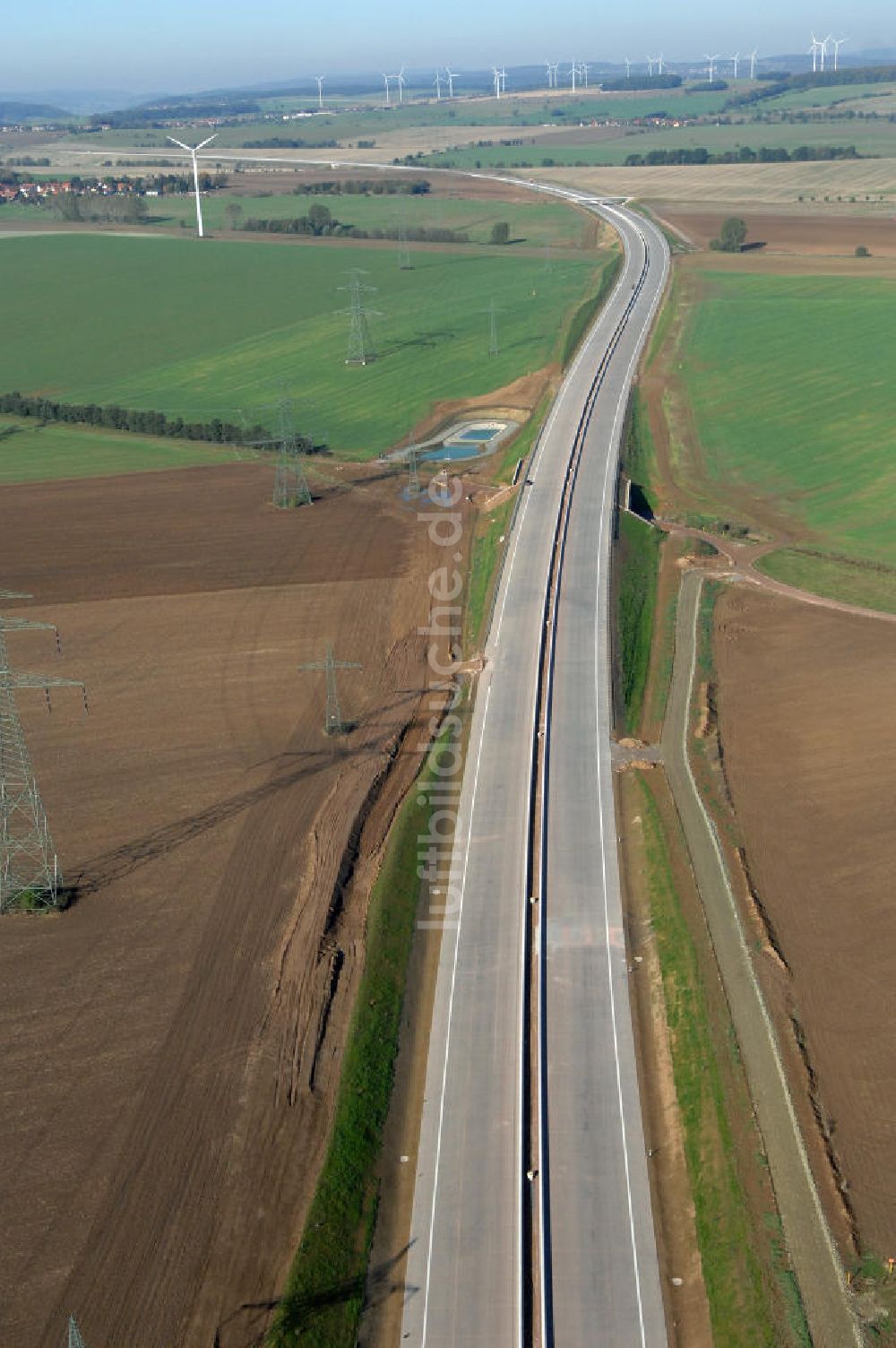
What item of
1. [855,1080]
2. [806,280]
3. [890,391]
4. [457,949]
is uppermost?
[806,280]

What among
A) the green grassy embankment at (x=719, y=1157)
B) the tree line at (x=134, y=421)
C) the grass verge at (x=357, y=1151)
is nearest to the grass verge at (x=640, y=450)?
the tree line at (x=134, y=421)

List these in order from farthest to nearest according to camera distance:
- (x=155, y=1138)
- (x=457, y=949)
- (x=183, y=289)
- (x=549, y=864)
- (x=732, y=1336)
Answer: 1. (x=183, y=289)
2. (x=549, y=864)
3. (x=457, y=949)
4. (x=155, y=1138)
5. (x=732, y=1336)

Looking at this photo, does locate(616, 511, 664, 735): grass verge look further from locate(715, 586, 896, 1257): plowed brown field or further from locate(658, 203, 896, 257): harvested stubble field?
locate(658, 203, 896, 257): harvested stubble field

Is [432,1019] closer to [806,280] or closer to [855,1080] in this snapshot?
[855,1080]

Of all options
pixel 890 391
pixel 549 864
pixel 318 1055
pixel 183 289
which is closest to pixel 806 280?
pixel 890 391

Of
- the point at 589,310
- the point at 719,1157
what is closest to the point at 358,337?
the point at 589,310

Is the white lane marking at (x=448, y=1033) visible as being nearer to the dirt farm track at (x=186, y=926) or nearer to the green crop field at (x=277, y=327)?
the dirt farm track at (x=186, y=926)

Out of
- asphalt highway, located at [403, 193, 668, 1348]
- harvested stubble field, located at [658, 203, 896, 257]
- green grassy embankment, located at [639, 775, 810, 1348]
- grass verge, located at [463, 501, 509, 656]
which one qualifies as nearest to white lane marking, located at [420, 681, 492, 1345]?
asphalt highway, located at [403, 193, 668, 1348]
